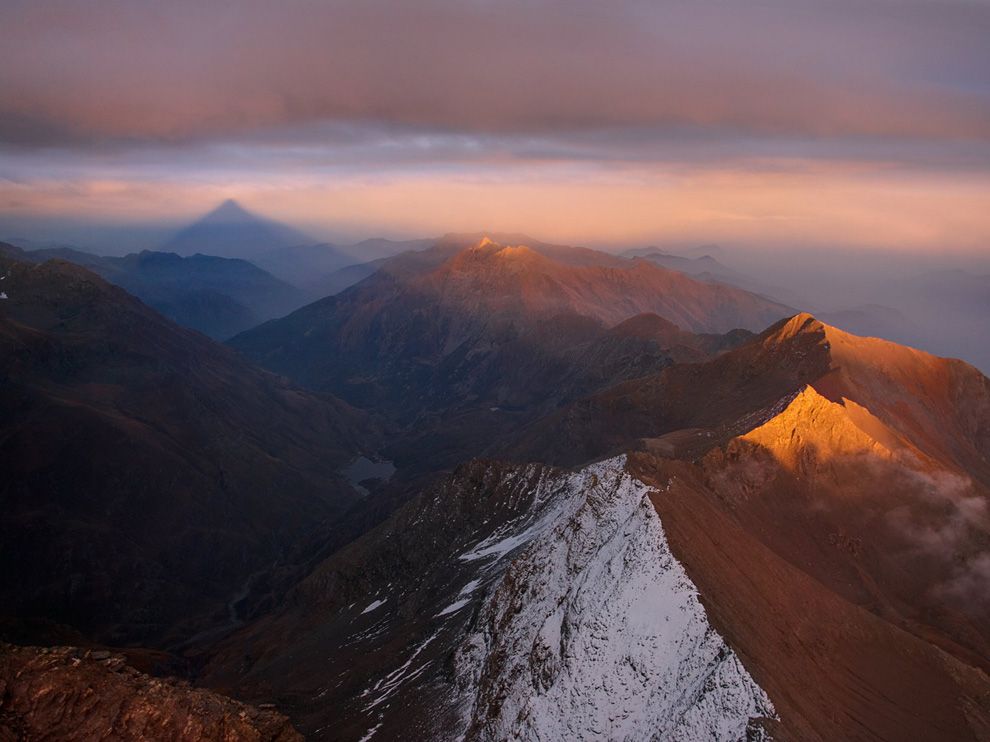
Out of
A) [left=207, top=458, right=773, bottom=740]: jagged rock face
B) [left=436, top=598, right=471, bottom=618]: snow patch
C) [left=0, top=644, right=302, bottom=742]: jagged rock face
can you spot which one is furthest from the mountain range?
[left=436, top=598, right=471, bottom=618]: snow patch

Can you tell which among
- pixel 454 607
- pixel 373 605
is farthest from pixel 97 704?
pixel 373 605

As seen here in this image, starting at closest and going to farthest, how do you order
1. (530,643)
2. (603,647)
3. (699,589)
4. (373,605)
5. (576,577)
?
(699,589), (603,647), (530,643), (576,577), (373,605)

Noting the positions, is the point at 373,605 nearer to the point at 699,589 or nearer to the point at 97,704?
the point at 699,589

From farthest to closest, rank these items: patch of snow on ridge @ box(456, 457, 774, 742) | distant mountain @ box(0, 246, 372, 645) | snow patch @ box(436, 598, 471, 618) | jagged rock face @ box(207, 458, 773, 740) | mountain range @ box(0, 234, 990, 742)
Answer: distant mountain @ box(0, 246, 372, 645)
snow patch @ box(436, 598, 471, 618)
jagged rock face @ box(207, 458, 773, 740)
mountain range @ box(0, 234, 990, 742)
patch of snow on ridge @ box(456, 457, 774, 742)

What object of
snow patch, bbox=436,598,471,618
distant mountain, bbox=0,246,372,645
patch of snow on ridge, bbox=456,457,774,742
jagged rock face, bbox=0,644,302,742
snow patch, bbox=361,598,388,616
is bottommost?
distant mountain, bbox=0,246,372,645

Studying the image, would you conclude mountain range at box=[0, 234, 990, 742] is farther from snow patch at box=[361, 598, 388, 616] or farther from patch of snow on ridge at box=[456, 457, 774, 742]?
snow patch at box=[361, 598, 388, 616]

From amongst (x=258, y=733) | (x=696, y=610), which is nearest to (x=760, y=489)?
(x=696, y=610)

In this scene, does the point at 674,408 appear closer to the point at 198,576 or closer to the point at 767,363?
the point at 767,363
